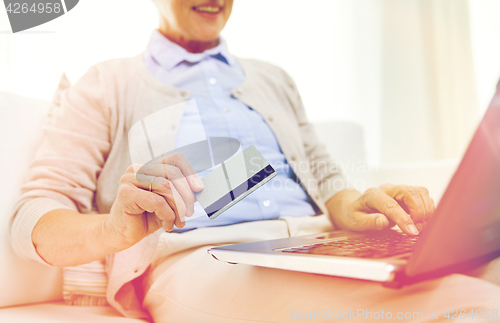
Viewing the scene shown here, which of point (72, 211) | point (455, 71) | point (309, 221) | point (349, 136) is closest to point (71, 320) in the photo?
point (72, 211)

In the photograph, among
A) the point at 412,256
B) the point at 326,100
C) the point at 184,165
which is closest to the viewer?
the point at 412,256

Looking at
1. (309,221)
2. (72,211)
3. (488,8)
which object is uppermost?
(488,8)

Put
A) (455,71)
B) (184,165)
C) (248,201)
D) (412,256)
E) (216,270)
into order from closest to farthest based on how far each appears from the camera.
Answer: (412,256), (184,165), (216,270), (248,201), (455,71)

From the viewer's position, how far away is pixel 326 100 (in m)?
1.55

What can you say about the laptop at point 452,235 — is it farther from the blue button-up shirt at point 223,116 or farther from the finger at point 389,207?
the blue button-up shirt at point 223,116

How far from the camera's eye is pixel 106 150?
2.03 feet

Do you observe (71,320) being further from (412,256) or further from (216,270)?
(412,256)

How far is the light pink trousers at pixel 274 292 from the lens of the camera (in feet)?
0.96

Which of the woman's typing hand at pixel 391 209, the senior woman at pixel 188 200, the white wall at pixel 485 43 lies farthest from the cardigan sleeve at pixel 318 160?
the white wall at pixel 485 43

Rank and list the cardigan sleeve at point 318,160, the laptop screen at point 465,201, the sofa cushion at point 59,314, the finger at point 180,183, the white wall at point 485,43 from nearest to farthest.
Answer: the laptop screen at point 465,201, the finger at point 180,183, the sofa cushion at point 59,314, the cardigan sleeve at point 318,160, the white wall at point 485,43

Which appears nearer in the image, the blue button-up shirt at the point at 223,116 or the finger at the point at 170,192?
the finger at the point at 170,192

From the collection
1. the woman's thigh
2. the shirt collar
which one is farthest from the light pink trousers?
the shirt collar

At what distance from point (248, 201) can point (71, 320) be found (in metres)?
0.31

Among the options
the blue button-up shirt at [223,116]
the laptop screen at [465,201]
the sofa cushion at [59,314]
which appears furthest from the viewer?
the blue button-up shirt at [223,116]
